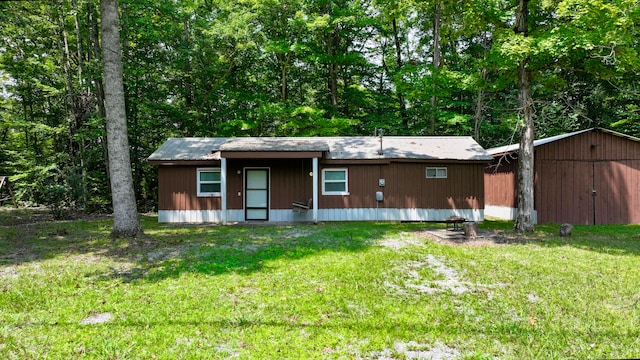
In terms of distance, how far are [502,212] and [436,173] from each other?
4242 millimetres

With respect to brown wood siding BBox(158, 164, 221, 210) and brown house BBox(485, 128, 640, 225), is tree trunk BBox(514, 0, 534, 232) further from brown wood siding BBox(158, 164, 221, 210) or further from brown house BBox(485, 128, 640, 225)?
brown wood siding BBox(158, 164, 221, 210)

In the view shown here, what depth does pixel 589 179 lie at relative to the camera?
1327cm

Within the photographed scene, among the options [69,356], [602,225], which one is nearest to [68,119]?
[69,356]

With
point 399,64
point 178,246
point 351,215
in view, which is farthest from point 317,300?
point 399,64

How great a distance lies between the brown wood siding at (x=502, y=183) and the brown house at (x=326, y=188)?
5.82 feet

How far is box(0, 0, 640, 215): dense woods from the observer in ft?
51.8

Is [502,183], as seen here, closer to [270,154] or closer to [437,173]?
[437,173]

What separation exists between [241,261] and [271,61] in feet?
53.4

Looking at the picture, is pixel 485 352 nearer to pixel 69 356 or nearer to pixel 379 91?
pixel 69 356

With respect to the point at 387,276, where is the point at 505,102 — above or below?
above

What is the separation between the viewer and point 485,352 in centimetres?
351

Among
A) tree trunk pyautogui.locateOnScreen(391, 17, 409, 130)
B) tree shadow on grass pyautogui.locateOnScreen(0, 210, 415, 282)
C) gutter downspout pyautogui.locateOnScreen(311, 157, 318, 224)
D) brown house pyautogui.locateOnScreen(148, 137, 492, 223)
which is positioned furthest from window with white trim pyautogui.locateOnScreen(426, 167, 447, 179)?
tree trunk pyautogui.locateOnScreen(391, 17, 409, 130)

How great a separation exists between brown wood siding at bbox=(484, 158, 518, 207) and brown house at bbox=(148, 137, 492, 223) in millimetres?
1774

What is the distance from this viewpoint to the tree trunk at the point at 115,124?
28.9 feet
